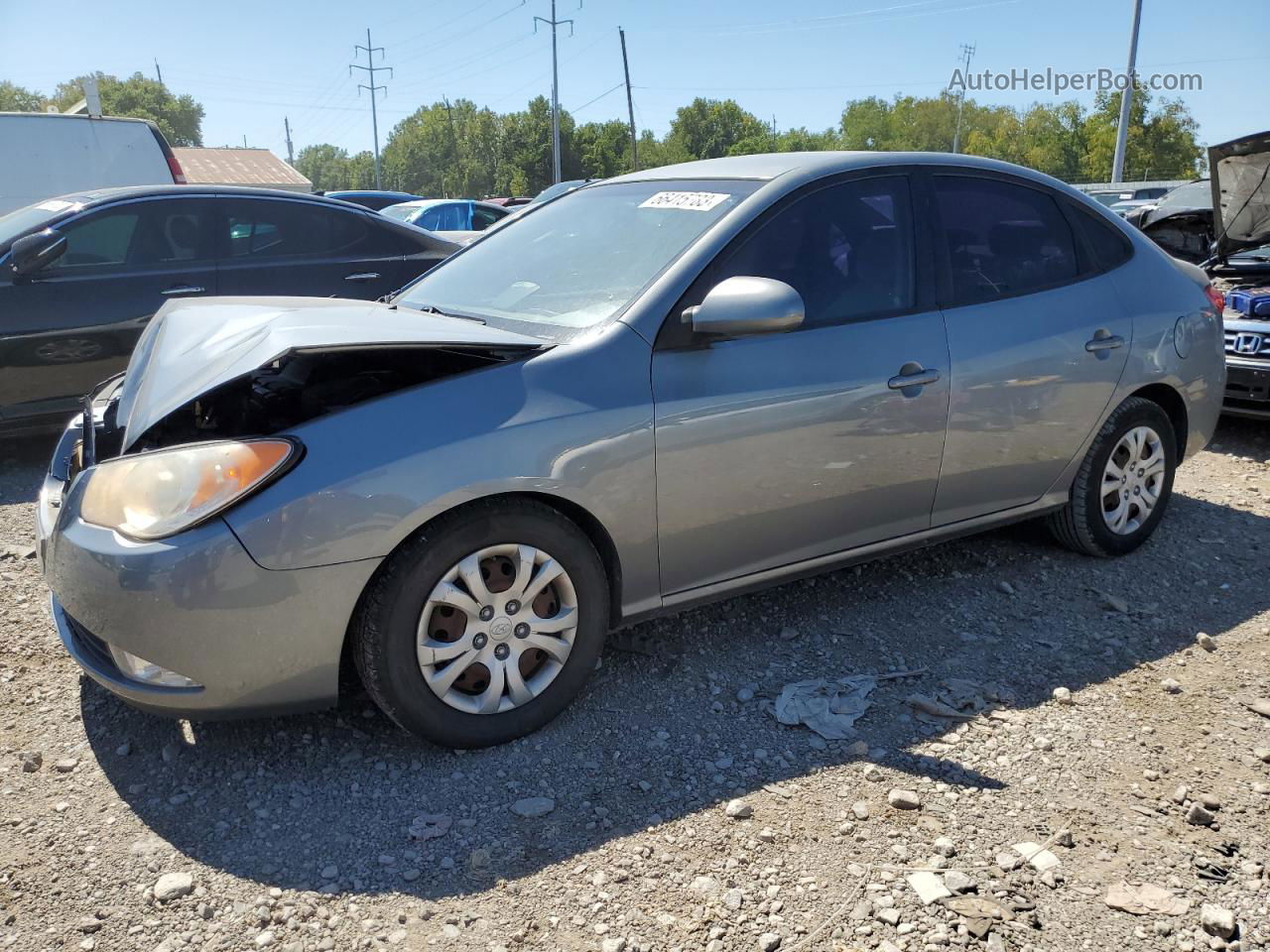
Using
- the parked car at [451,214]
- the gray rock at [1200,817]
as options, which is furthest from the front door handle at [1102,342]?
the parked car at [451,214]

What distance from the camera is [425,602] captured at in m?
2.58

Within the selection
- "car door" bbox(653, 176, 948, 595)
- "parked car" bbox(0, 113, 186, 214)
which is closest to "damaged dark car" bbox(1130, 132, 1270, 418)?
"car door" bbox(653, 176, 948, 595)

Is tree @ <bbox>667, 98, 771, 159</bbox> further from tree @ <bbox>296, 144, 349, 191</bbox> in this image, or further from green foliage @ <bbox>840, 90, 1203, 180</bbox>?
tree @ <bbox>296, 144, 349, 191</bbox>

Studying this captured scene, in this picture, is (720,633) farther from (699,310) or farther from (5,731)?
(5,731)

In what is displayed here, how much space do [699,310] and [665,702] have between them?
1222 millimetres

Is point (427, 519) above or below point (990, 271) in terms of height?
below

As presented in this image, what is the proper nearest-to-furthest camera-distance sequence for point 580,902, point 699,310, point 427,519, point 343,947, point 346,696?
point 343,947
point 580,902
point 427,519
point 699,310
point 346,696

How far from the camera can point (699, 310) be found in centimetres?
287

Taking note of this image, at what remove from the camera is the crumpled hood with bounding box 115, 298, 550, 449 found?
2582 millimetres

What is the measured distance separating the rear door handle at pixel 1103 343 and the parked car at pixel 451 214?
1278cm

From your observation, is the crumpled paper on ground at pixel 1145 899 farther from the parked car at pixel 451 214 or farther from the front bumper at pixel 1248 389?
the parked car at pixel 451 214

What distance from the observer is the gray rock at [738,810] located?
255cm

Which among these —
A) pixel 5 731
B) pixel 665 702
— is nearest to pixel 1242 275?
pixel 665 702

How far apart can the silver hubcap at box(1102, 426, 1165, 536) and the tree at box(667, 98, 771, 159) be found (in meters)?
104
